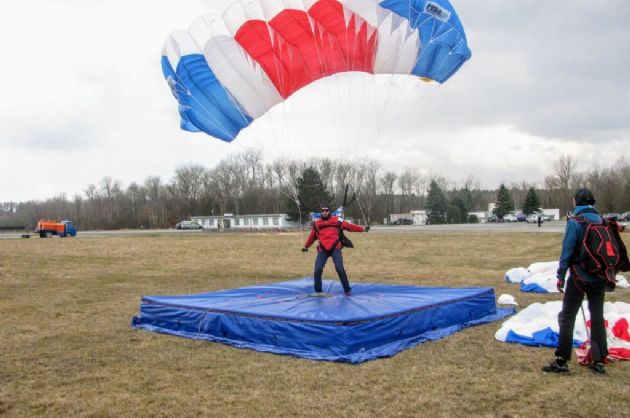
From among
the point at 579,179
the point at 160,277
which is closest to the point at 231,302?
the point at 160,277

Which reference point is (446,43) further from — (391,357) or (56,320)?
(56,320)

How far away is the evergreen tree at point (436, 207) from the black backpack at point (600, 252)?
227ft

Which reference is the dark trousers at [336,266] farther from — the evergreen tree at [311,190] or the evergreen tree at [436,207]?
the evergreen tree at [436,207]

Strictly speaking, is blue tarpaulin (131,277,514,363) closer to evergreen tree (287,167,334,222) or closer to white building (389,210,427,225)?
evergreen tree (287,167,334,222)

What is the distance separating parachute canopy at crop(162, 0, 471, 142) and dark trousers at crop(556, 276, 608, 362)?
19.3 feet

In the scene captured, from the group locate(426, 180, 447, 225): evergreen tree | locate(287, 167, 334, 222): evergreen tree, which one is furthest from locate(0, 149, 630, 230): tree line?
locate(287, 167, 334, 222): evergreen tree

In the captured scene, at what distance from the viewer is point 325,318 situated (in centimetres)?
602

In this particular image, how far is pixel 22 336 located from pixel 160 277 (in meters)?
8.74

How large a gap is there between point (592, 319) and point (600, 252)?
0.69 metres

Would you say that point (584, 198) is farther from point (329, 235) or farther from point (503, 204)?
point (503, 204)

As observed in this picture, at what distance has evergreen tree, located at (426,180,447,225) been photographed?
73.1 m

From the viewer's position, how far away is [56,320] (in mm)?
8656

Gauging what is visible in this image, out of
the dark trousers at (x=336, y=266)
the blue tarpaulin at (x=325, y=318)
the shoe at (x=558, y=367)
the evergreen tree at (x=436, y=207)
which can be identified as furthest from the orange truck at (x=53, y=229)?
the evergreen tree at (x=436, y=207)

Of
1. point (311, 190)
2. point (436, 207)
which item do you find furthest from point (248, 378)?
point (436, 207)
